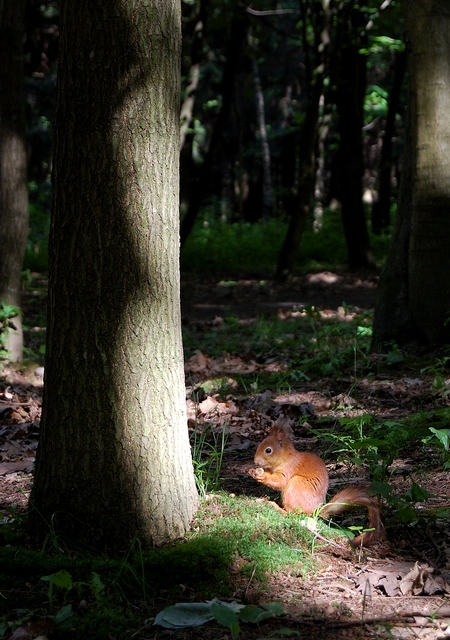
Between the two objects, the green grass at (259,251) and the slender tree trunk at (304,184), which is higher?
the slender tree trunk at (304,184)

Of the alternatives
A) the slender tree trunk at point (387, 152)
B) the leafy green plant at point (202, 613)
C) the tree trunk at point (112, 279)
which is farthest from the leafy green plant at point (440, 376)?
the slender tree trunk at point (387, 152)

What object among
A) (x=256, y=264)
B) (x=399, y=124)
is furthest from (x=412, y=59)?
(x=399, y=124)

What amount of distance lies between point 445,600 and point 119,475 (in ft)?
4.74

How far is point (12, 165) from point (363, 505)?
5976mm

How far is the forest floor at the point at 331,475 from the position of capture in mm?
2779

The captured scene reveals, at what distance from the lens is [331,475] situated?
4297 mm

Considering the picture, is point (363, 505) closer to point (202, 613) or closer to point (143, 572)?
point (202, 613)

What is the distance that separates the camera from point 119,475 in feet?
10.4

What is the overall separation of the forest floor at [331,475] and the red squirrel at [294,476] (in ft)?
0.59

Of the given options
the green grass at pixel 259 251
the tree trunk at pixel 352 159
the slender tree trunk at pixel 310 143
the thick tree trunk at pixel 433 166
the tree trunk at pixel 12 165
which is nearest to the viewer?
the thick tree trunk at pixel 433 166

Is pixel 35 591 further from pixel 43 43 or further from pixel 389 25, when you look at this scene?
pixel 389 25

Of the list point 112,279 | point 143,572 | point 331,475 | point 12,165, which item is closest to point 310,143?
point 12,165

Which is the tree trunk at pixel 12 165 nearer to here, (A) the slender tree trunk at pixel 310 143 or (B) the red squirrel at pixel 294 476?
(B) the red squirrel at pixel 294 476

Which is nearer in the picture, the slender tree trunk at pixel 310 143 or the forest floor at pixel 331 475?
the forest floor at pixel 331 475
